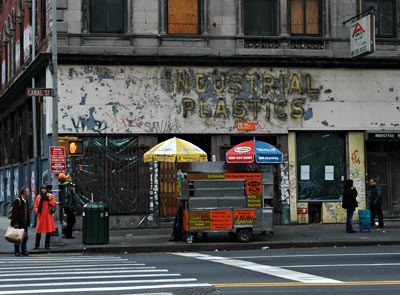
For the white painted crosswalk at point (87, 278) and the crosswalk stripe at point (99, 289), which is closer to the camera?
the crosswalk stripe at point (99, 289)

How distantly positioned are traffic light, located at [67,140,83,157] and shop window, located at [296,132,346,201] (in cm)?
950

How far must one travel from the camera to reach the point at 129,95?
25.2 metres

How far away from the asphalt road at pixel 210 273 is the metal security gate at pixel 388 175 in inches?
361

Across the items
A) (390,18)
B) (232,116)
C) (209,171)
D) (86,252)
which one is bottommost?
(86,252)

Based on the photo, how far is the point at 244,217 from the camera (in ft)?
67.3

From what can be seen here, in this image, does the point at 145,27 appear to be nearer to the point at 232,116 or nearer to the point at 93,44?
the point at 93,44

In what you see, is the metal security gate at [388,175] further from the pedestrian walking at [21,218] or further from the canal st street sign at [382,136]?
the pedestrian walking at [21,218]

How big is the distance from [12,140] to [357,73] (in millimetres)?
18361

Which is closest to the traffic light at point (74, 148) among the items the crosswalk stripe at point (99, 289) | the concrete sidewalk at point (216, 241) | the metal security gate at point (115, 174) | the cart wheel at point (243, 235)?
the concrete sidewalk at point (216, 241)

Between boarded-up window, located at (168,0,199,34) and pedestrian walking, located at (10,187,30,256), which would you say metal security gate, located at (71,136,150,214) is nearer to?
boarded-up window, located at (168,0,199,34)

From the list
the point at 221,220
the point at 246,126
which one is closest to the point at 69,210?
the point at 221,220

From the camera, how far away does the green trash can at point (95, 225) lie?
20297mm

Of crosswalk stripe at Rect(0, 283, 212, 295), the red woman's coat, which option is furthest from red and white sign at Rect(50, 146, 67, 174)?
crosswalk stripe at Rect(0, 283, 212, 295)

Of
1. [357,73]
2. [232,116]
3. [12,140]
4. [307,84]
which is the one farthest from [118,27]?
[12,140]
